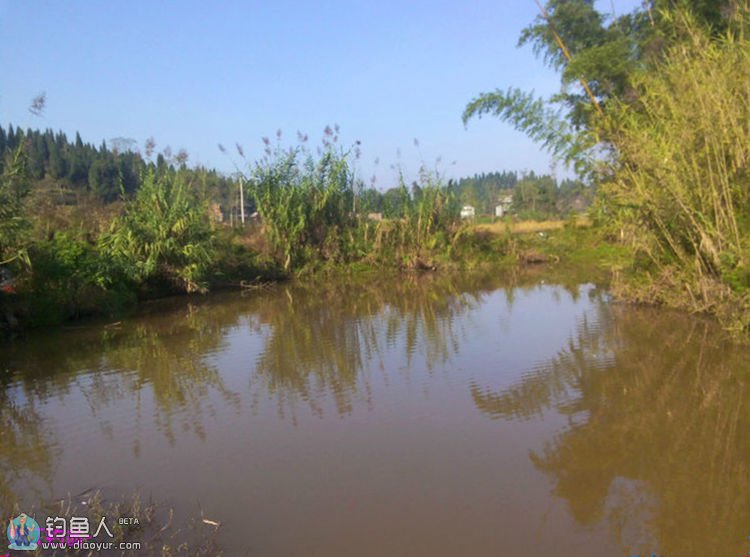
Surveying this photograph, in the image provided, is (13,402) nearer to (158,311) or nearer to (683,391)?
(158,311)

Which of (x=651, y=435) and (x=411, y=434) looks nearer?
(x=651, y=435)

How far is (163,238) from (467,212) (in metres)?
9.90

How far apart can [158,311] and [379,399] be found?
23.5 feet

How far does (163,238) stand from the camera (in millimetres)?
12125

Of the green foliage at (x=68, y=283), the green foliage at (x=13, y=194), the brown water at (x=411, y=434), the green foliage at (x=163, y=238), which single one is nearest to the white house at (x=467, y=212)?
the green foliage at (x=163, y=238)

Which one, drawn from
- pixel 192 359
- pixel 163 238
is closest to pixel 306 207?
pixel 163 238

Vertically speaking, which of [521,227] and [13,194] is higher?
[13,194]

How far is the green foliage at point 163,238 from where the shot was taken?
11732 mm

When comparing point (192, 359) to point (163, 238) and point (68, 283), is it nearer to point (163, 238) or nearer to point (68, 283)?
point (68, 283)

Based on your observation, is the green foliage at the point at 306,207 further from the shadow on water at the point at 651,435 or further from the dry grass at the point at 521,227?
the shadow on water at the point at 651,435

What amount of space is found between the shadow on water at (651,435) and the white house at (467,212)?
442 inches

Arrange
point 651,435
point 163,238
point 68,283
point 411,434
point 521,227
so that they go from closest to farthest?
1. point 651,435
2. point 411,434
3. point 68,283
4. point 163,238
5. point 521,227

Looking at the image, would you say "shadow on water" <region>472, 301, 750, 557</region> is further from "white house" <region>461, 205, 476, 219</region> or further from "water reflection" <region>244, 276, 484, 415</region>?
"white house" <region>461, 205, 476, 219</region>

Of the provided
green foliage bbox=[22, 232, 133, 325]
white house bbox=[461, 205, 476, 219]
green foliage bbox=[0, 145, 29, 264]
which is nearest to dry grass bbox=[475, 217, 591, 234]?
white house bbox=[461, 205, 476, 219]
